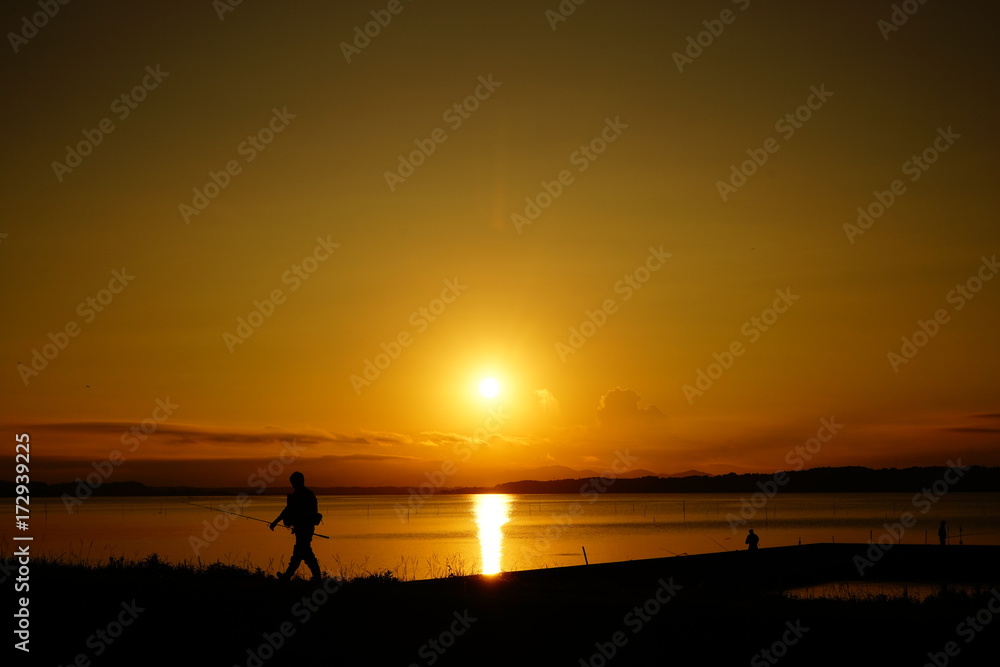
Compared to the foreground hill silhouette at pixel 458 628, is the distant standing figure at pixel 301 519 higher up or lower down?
higher up

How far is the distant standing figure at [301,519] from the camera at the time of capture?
1648 centimetres

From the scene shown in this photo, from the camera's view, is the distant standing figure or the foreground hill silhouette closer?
the foreground hill silhouette

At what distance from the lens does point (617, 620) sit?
12.9m

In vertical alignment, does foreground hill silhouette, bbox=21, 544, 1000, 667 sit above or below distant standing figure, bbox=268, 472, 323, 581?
below

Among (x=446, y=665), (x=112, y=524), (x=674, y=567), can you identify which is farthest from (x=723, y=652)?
(x=112, y=524)

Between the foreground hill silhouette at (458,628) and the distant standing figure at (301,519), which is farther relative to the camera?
the distant standing figure at (301,519)

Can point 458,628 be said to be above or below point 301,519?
below

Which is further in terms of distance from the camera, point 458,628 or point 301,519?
point 301,519

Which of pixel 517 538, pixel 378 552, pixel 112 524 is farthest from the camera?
pixel 112 524

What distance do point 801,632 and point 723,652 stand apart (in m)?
1.07

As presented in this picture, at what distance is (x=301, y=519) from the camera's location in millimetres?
16703

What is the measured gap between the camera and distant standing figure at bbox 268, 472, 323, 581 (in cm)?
1648

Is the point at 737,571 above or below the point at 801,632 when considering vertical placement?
above

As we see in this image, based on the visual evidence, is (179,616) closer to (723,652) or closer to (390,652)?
(390,652)
